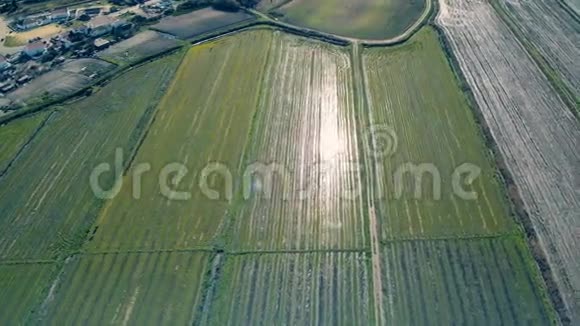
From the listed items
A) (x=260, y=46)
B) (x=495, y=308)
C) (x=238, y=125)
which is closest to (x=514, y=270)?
(x=495, y=308)

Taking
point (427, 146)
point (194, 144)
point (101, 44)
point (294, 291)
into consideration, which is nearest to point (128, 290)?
point (294, 291)

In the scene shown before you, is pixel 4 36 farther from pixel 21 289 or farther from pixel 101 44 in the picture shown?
pixel 21 289

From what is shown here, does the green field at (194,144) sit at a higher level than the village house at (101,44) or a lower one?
lower

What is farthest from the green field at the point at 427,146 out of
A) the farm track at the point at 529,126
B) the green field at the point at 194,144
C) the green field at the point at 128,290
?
the green field at the point at 128,290

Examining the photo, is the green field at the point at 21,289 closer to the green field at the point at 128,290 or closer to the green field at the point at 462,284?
the green field at the point at 128,290

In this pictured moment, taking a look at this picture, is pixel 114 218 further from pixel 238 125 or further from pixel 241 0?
pixel 241 0

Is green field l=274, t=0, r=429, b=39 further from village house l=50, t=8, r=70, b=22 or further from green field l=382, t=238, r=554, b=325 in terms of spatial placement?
green field l=382, t=238, r=554, b=325
